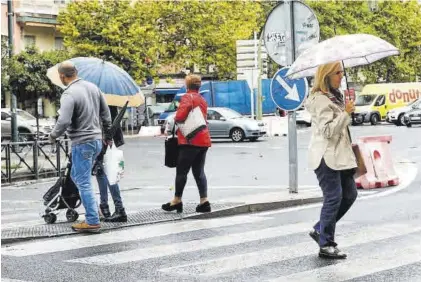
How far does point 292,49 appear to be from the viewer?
12.8 m

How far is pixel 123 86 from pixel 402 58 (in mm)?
60428

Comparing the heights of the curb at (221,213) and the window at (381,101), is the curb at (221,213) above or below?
below

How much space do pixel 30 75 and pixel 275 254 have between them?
21.2 meters

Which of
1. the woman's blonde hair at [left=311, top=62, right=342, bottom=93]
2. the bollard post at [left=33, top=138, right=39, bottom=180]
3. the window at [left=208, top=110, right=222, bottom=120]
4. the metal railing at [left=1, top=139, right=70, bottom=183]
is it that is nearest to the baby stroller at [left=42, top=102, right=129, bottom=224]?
the woman's blonde hair at [left=311, top=62, right=342, bottom=93]

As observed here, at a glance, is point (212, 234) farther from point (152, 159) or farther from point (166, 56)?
point (166, 56)

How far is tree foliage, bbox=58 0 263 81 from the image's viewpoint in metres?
46.1

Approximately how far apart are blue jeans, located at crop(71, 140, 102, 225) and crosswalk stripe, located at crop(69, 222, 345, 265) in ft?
3.90

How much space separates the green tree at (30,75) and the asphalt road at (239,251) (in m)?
17.4

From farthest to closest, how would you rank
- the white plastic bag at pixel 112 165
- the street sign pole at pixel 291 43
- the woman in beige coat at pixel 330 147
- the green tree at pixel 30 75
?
the green tree at pixel 30 75
the street sign pole at pixel 291 43
the white plastic bag at pixel 112 165
the woman in beige coat at pixel 330 147

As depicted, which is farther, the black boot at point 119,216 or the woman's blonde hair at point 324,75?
the black boot at point 119,216

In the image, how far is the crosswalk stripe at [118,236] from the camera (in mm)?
8330

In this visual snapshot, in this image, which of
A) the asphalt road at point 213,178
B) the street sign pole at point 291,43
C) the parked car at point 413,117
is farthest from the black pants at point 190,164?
the parked car at point 413,117

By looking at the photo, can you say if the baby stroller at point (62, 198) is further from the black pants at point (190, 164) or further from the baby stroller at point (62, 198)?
the black pants at point (190, 164)

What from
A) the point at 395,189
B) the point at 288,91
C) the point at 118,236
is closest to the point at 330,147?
the point at 118,236
